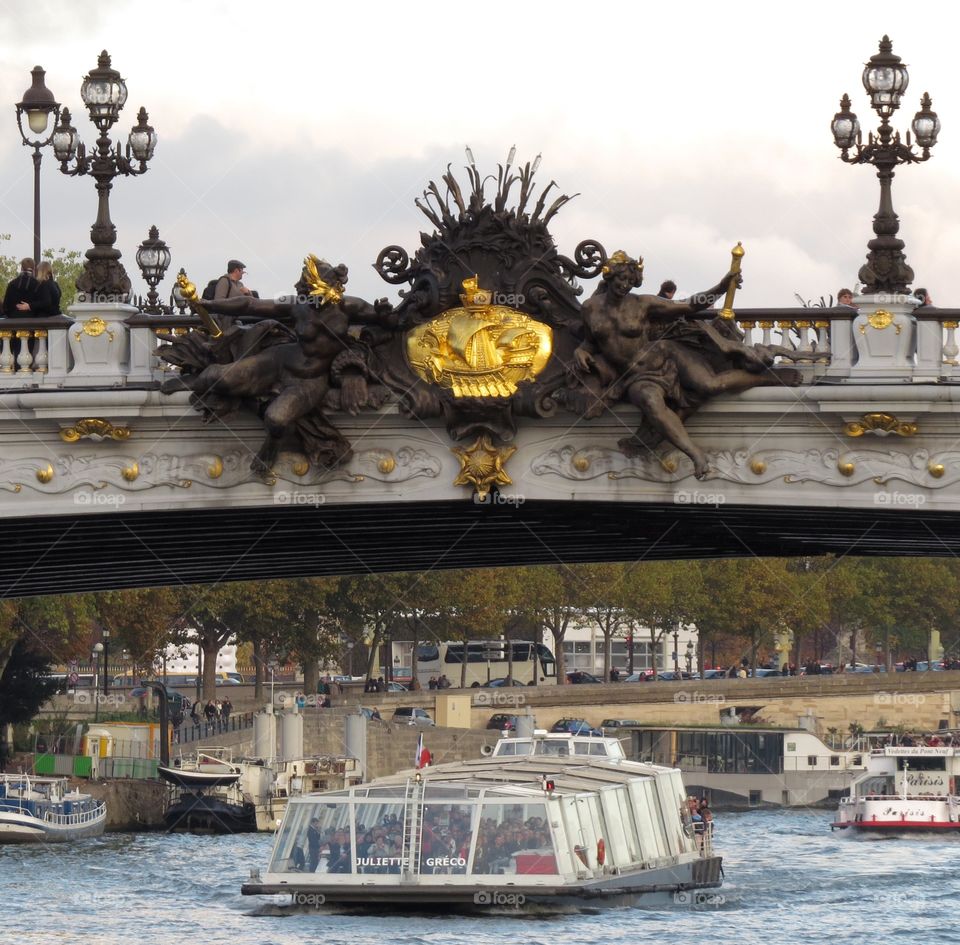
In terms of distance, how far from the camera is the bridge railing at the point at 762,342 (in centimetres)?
3088

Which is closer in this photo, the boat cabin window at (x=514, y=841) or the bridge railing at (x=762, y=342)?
the bridge railing at (x=762, y=342)

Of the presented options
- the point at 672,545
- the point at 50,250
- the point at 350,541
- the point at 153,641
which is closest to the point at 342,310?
the point at 350,541

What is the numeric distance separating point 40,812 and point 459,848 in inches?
849

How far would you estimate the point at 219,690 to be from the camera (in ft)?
398

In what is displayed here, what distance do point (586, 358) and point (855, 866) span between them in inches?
1763

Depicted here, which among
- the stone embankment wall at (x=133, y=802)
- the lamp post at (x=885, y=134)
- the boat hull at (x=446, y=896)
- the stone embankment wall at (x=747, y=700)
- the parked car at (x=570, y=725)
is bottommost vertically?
the boat hull at (x=446, y=896)

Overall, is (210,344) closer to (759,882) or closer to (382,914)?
(382,914)

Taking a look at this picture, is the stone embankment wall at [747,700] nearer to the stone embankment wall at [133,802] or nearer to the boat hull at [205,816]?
the boat hull at [205,816]

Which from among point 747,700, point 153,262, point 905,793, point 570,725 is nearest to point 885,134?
point 153,262

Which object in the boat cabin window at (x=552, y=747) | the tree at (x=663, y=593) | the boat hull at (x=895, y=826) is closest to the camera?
the boat cabin window at (x=552, y=747)

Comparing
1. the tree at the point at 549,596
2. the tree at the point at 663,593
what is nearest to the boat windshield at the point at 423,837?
the tree at the point at 549,596

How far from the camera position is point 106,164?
31797 millimetres

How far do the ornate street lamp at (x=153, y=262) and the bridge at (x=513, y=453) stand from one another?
1162 cm

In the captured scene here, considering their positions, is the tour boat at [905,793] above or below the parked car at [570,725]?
below
